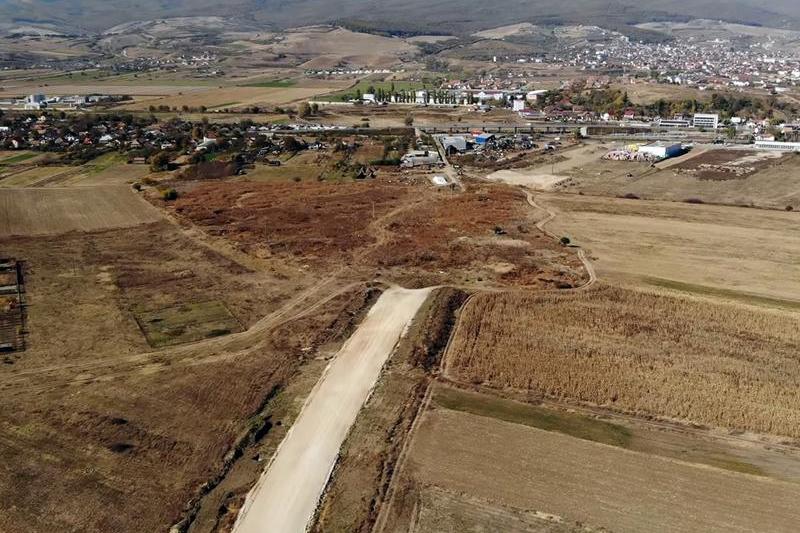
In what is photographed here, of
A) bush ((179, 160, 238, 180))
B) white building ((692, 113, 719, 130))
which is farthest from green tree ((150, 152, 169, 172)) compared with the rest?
white building ((692, 113, 719, 130))

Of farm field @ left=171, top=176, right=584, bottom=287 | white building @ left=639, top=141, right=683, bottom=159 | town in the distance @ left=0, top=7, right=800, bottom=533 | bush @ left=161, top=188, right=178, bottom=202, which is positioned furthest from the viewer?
white building @ left=639, top=141, right=683, bottom=159

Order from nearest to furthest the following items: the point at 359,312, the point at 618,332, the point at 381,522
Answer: the point at 381,522 < the point at 618,332 < the point at 359,312

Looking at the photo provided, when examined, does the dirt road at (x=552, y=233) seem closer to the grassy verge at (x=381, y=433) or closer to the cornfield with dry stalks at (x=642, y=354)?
the cornfield with dry stalks at (x=642, y=354)

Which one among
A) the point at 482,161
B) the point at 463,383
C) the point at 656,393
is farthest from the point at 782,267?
the point at 482,161

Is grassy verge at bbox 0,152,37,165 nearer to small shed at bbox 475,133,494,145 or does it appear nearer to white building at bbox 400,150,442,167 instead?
white building at bbox 400,150,442,167

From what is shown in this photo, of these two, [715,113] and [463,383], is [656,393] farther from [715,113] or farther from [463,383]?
[715,113]

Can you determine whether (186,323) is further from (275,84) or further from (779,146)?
(275,84)
